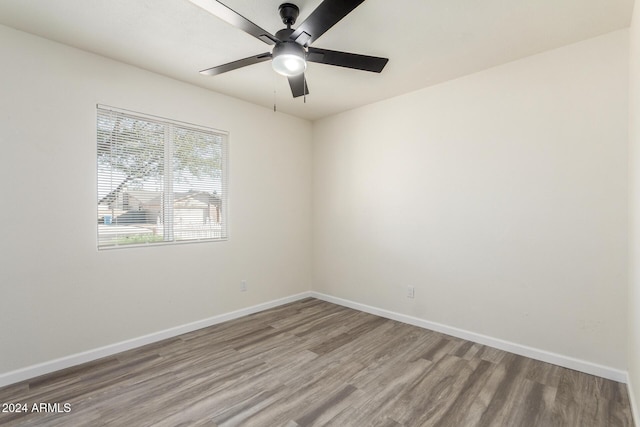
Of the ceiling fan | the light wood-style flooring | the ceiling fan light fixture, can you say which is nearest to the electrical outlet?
the light wood-style flooring

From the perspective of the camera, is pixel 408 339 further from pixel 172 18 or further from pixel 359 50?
pixel 172 18

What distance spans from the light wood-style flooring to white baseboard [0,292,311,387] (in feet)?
0.25

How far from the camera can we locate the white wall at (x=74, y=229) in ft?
7.41

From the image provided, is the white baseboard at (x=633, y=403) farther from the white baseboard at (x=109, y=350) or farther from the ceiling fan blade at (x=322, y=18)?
the white baseboard at (x=109, y=350)

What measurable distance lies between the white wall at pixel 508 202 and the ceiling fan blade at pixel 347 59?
1.36m

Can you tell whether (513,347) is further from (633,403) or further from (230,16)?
(230,16)

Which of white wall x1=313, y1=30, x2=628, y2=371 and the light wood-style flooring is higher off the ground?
white wall x1=313, y1=30, x2=628, y2=371

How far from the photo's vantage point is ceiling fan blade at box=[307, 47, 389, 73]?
2.03m

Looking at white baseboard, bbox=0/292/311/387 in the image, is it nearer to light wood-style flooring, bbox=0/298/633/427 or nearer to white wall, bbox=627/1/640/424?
light wood-style flooring, bbox=0/298/633/427

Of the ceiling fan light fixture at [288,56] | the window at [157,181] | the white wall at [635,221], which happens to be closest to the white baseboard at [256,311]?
the white wall at [635,221]

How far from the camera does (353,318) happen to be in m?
3.63

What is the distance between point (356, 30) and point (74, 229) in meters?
2.77

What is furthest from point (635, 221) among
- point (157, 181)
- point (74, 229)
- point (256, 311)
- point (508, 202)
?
point (74, 229)

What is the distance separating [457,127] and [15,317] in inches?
161
